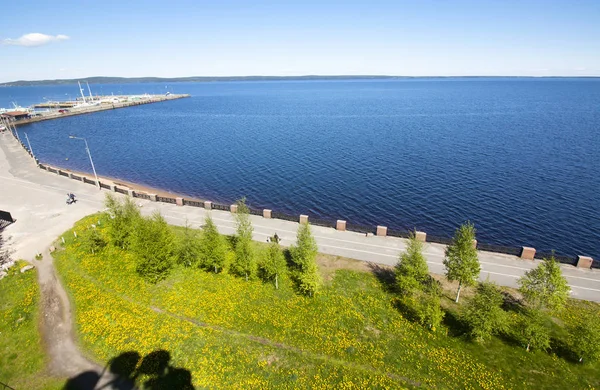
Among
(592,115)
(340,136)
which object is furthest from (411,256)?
(592,115)

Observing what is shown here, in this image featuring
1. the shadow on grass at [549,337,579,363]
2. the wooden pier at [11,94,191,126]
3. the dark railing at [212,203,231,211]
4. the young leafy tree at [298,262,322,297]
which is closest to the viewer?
the shadow on grass at [549,337,579,363]

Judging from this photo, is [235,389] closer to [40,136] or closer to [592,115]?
[40,136]

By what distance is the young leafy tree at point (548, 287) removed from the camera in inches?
778

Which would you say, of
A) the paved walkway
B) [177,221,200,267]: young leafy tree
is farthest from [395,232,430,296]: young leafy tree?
[177,221,200,267]: young leafy tree

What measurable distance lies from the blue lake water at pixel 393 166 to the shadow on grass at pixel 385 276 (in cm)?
1662

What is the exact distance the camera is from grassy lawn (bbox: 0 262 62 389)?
17000mm

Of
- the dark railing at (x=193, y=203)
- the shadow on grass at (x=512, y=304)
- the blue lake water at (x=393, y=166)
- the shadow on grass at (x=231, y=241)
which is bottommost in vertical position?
the blue lake water at (x=393, y=166)

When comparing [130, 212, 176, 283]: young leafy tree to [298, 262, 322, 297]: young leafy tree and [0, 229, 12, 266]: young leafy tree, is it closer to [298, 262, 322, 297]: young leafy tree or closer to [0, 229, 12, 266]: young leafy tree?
[298, 262, 322, 297]: young leafy tree

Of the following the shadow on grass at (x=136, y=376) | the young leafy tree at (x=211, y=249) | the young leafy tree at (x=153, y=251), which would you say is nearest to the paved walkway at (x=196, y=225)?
the young leafy tree at (x=211, y=249)

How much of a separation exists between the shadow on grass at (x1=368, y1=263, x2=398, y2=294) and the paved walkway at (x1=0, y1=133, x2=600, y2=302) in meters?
1.02

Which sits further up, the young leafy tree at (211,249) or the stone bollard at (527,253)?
the young leafy tree at (211,249)

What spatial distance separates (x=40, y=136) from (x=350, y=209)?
108398 mm

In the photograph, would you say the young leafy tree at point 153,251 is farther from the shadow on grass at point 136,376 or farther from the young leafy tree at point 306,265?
the young leafy tree at point 306,265

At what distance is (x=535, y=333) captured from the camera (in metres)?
18.0
